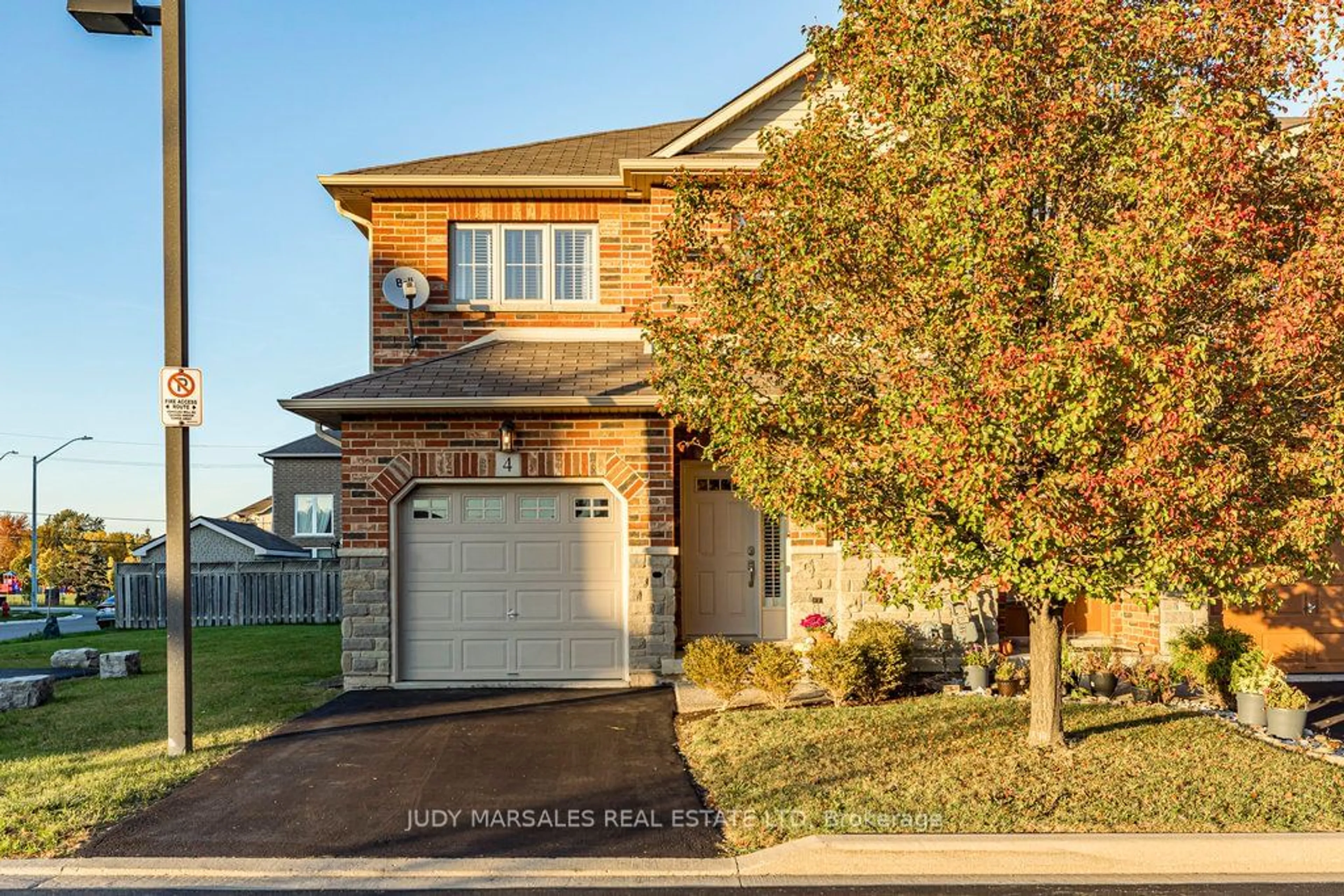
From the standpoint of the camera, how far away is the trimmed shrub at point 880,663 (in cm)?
1019

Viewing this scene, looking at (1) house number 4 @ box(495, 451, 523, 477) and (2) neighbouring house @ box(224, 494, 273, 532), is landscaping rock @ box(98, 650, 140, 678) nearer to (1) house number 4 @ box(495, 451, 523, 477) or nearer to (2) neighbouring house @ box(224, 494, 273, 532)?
(1) house number 4 @ box(495, 451, 523, 477)

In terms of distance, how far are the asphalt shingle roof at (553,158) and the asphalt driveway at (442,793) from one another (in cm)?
732

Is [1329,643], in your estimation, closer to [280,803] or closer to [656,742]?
[656,742]

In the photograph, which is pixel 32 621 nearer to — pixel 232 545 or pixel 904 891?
pixel 232 545

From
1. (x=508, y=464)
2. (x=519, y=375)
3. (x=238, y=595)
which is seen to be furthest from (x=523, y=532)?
(x=238, y=595)

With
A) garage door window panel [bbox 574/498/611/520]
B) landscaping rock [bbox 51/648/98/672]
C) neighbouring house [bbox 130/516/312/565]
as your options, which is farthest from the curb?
garage door window panel [bbox 574/498/611/520]

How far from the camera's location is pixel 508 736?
355 inches

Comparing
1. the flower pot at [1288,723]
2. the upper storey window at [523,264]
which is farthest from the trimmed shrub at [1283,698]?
the upper storey window at [523,264]

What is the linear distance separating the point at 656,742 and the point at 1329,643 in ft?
31.0

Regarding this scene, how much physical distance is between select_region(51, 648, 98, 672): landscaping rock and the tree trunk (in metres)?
13.3

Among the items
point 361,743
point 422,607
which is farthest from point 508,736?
point 422,607

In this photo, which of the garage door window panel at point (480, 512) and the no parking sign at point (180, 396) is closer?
the no parking sign at point (180, 396)

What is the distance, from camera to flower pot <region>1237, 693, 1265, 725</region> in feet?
29.5

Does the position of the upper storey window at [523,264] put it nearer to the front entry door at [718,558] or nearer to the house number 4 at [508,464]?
the house number 4 at [508,464]
